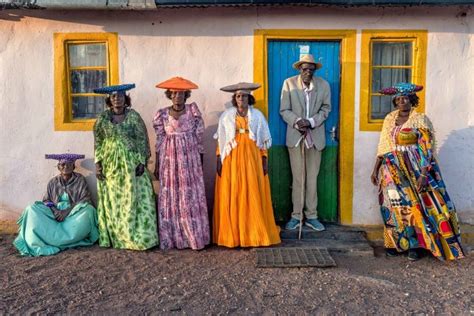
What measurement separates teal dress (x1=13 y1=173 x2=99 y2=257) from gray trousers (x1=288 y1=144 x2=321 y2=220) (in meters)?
2.49

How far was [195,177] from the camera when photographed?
5.72 m

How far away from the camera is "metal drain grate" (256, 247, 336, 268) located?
5.13m

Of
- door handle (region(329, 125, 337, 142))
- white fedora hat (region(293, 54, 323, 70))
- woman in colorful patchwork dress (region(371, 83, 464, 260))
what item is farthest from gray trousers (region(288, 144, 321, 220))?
white fedora hat (region(293, 54, 323, 70))

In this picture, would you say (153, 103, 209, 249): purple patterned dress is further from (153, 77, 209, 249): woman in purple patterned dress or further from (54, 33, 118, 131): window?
(54, 33, 118, 131): window

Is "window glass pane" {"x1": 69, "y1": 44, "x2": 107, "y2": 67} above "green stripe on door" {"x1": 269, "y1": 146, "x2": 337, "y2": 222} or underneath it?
above

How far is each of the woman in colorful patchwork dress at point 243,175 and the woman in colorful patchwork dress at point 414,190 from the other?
139cm

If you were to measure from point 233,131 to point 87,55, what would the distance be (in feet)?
7.60

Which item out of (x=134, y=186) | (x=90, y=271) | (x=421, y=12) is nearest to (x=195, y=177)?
(x=134, y=186)

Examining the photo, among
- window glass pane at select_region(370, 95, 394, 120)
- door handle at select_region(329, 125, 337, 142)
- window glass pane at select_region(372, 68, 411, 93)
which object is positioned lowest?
door handle at select_region(329, 125, 337, 142)

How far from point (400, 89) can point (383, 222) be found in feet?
5.52

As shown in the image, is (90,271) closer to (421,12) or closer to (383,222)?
(383,222)

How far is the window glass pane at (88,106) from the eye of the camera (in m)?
6.49

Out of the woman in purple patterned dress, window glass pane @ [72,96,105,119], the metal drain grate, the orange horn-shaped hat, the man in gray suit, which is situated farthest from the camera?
window glass pane @ [72,96,105,119]

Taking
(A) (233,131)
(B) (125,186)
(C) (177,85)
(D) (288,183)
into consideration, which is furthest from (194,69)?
(D) (288,183)
